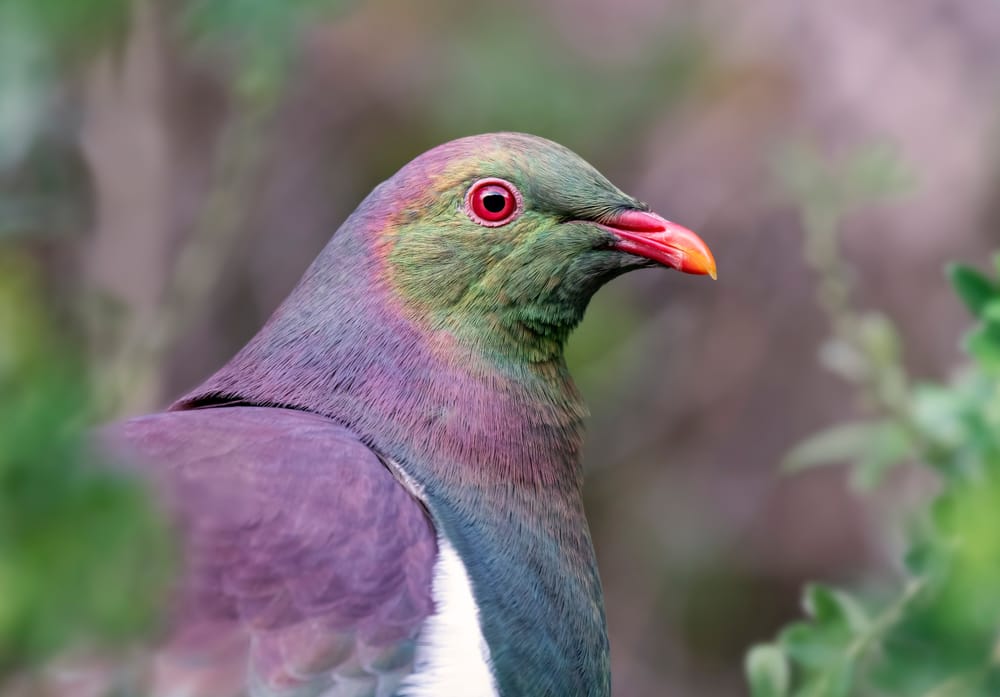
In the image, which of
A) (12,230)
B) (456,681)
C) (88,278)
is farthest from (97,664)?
(88,278)

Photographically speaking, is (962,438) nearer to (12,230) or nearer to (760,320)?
(12,230)

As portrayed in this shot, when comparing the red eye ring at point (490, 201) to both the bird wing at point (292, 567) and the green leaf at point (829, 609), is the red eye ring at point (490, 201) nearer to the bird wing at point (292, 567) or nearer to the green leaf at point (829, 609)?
the bird wing at point (292, 567)

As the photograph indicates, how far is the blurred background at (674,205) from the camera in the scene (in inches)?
204

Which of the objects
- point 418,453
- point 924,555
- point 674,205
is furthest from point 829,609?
point 674,205

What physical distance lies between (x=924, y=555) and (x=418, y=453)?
2.80 feet

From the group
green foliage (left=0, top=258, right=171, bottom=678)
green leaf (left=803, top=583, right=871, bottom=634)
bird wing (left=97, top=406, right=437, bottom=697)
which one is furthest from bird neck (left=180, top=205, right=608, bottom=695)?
green foliage (left=0, top=258, right=171, bottom=678)

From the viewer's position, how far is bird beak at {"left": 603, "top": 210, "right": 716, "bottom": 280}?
264 centimetres

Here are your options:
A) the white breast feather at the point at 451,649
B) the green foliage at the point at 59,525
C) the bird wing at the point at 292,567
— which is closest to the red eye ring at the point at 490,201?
the bird wing at the point at 292,567

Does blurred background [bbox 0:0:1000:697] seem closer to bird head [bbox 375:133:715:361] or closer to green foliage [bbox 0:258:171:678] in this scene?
bird head [bbox 375:133:715:361]

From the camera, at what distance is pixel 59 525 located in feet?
3.29

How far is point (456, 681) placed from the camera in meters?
2.13

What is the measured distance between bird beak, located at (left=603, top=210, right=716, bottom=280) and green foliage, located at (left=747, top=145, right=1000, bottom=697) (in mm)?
341

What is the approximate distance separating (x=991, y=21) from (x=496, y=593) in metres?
3.90

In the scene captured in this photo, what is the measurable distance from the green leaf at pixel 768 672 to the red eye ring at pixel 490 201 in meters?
0.92
